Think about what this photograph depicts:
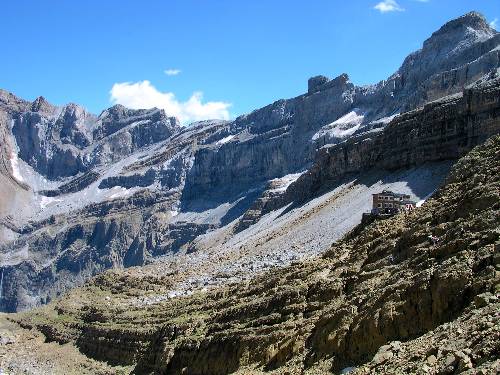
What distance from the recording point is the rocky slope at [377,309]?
63.2ft

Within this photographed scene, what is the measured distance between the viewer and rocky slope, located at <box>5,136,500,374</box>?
19250mm

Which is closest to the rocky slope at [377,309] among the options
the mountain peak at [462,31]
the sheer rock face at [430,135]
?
the sheer rock face at [430,135]

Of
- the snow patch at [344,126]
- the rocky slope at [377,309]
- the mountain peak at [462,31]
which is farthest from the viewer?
the snow patch at [344,126]

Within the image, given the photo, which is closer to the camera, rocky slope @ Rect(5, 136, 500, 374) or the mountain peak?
rocky slope @ Rect(5, 136, 500, 374)

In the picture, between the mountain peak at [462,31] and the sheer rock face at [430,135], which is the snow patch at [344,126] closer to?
the mountain peak at [462,31]

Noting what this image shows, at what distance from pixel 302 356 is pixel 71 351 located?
44148mm

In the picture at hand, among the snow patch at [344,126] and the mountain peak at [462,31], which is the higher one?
the mountain peak at [462,31]

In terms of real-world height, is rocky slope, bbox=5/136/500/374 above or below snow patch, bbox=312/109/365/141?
below

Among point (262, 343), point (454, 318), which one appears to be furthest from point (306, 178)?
point (454, 318)

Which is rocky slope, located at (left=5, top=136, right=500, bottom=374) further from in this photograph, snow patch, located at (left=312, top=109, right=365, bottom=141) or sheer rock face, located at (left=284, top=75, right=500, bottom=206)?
snow patch, located at (left=312, top=109, right=365, bottom=141)

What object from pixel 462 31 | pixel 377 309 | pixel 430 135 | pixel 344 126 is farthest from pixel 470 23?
pixel 377 309

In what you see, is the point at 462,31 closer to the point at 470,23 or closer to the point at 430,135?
the point at 470,23

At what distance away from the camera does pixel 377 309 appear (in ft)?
82.0

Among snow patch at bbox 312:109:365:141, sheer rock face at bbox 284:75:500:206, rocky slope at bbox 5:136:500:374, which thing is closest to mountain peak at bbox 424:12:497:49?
snow patch at bbox 312:109:365:141
